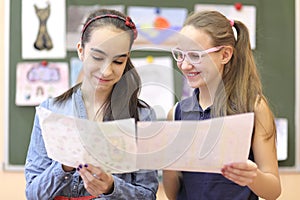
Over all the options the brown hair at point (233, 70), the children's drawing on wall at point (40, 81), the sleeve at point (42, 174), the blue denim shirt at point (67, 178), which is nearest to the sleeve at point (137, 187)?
the blue denim shirt at point (67, 178)

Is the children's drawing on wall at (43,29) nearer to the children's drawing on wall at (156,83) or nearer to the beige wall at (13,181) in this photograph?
the beige wall at (13,181)

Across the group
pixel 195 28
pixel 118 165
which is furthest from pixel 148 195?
pixel 195 28

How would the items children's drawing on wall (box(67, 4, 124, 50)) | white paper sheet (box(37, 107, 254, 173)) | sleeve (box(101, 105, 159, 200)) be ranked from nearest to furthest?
white paper sheet (box(37, 107, 254, 173)) < sleeve (box(101, 105, 159, 200)) < children's drawing on wall (box(67, 4, 124, 50))

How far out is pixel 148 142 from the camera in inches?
37.7

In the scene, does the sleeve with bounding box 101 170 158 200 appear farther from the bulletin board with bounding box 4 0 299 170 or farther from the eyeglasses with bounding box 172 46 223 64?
the bulletin board with bounding box 4 0 299 170

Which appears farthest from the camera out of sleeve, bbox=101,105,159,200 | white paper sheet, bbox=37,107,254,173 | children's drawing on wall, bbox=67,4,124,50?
children's drawing on wall, bbox=67,4,124,50

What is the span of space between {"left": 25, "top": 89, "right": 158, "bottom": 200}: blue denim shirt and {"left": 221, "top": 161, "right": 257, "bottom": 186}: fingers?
0.71ft

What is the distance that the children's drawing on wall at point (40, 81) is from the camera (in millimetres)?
1900

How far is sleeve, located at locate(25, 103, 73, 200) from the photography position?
101 cm

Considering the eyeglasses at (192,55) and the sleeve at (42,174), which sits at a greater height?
the eyeglasses at (192,55)

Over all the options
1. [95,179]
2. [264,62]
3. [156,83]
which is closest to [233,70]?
[156,83]

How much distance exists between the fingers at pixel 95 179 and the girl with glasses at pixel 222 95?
0.22 metres

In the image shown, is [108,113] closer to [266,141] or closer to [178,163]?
[178,163]

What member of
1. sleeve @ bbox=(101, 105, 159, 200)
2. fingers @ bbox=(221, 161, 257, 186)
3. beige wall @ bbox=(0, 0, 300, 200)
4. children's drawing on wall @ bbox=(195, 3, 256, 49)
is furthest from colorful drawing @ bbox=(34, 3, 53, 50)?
fingers @ bbox=(221, 161, 257, 186)
